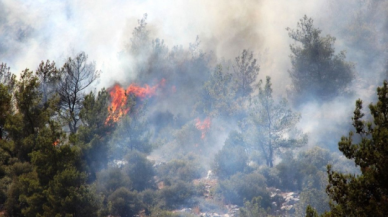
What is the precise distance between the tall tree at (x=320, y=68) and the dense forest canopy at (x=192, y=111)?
0.14m

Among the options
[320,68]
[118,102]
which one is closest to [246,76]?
[320,68]

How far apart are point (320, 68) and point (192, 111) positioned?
16.3m

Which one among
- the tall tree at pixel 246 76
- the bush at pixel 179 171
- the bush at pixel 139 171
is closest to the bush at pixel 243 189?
the bush at pixel 179 171

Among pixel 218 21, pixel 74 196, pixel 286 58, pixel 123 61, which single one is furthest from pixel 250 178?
pixel 218 21

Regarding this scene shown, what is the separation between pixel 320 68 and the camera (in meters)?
40.2

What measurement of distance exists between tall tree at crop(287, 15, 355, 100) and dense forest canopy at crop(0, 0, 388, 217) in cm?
14

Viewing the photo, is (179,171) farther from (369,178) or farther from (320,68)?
(369,178)

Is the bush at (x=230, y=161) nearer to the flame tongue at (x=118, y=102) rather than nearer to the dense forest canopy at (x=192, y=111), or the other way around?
the dense forest canopy at (x=192, y=111)

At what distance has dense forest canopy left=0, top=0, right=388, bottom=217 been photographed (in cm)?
2125

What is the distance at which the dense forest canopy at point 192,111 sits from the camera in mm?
21250

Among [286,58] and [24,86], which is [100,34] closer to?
[286,58]

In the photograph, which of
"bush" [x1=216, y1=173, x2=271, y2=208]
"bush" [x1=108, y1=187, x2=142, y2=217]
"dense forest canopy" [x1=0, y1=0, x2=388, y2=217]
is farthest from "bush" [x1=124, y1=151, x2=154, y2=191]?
"bush" [x1=216, y1=173, x2=271, y2=208]

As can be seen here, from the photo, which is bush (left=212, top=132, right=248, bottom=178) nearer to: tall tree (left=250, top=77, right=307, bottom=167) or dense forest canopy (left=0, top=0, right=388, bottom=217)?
dense forest canopy (left=0, top=0, right=388, bottom=217)

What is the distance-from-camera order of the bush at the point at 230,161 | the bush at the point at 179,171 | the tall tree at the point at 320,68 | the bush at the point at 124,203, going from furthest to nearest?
the tall tree at the point at 320,68
the bush at the point at 179,171
the bush at the point at 230,161
the bush at the point at 124,203
